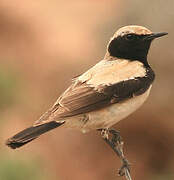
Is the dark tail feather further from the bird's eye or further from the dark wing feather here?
the bird's eye

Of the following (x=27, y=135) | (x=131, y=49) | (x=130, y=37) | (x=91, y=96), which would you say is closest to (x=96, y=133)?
(x=131, y=49)

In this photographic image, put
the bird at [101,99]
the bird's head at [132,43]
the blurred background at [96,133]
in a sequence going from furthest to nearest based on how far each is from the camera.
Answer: the blurred background at [96,133] → the bird's head at [132,43] → the bird at [101,99]

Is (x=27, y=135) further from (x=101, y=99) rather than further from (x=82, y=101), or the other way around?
(x=101, y=99)

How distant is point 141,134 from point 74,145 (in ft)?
4.67

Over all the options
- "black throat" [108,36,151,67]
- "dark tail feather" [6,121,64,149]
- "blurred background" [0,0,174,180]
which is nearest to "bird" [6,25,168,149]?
"dark tail feather" [6,121,64,149]

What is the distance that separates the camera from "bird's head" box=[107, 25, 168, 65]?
25.7ft

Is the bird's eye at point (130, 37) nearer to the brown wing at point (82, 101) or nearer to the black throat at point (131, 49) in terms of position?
the black throat at point (131, 49)

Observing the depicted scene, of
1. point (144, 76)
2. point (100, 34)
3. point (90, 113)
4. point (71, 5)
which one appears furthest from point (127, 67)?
point (71, 5)

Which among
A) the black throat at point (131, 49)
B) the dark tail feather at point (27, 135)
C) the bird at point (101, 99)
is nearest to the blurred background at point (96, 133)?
the black throat at point (131, 49)

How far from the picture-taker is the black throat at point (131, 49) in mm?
7918

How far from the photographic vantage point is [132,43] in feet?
26.1

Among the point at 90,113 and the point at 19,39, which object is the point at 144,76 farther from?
the point at 19,39

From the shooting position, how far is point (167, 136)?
45.9 feet

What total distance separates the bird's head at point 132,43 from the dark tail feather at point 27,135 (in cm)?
138
